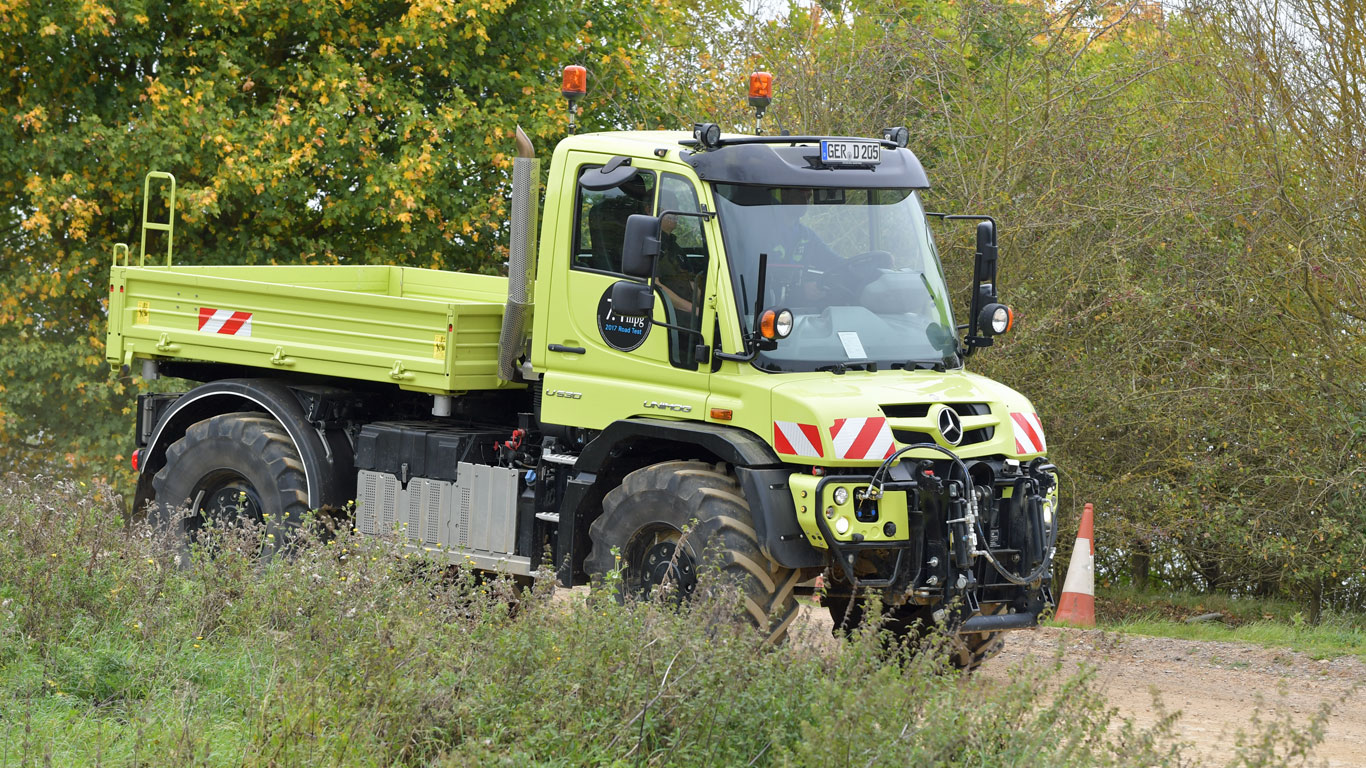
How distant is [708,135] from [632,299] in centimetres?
89

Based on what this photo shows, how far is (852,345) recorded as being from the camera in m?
7.39

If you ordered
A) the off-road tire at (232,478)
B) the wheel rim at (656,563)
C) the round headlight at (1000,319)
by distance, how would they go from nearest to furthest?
the wheel rim at (656,563) < the round headlight at (1000,319) < the off-road tire at (232,478)

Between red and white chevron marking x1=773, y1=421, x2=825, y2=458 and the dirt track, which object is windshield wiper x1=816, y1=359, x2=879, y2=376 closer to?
red and white chevron marking x1=773, y1=421, x2=825, y2=458

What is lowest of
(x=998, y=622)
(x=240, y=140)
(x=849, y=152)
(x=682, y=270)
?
(x=998, y=622)

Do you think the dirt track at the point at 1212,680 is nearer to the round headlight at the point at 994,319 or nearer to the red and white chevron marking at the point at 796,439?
the red and white chevron marking at the point at 796,439

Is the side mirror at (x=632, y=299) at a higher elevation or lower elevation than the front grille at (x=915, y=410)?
higher

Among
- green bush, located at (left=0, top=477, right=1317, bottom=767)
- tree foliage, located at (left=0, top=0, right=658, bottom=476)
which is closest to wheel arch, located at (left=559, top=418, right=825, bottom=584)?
green bush, located at (left=0, top=477, right=1317, bottom=767)

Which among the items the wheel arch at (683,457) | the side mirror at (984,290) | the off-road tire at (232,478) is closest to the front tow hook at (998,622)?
the wheel arch at (683,457)

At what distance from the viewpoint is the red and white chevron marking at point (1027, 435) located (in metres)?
7.50

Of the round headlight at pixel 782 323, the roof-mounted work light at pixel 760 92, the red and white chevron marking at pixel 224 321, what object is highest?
the roof-mounted work light at pixel 760 92

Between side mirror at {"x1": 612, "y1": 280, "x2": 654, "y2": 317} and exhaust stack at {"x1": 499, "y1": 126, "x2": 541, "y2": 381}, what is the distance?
3.80 ft

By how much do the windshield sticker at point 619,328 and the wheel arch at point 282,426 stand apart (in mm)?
2305

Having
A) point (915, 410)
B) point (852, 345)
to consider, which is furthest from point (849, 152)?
point (915, 410)

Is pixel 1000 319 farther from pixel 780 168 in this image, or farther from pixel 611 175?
pixel 611 175
